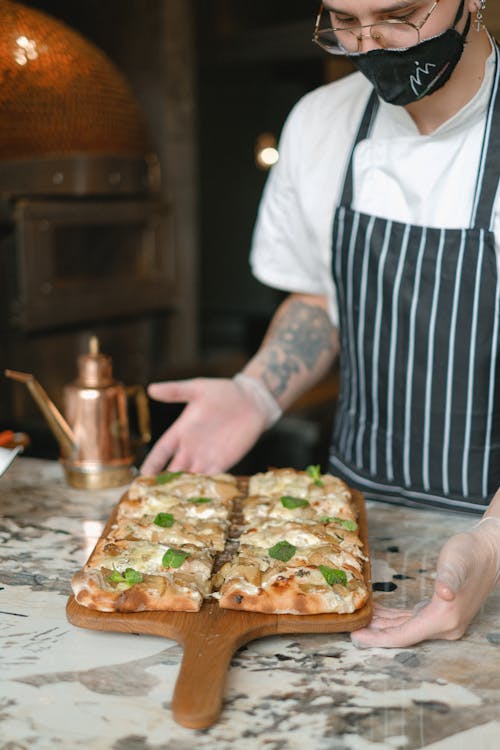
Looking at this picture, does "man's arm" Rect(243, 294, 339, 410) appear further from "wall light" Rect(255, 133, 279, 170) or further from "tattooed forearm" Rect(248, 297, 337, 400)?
"wall light" Rect(255, 133, 279, 170)

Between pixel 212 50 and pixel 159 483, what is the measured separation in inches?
145

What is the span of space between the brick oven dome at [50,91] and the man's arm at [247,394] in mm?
530

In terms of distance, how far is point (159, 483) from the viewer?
1.67 metres

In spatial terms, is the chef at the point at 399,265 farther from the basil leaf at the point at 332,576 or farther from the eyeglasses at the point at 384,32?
the basil leaf at the point at 332,576

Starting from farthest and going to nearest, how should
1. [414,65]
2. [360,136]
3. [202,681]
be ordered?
[360,136] < [414,65] < [202,681]

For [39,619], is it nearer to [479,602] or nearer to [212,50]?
[479,602]

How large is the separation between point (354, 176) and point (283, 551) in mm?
1007

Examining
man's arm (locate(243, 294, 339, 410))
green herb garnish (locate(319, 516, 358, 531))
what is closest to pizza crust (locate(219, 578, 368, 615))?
green herb garnish (locate(319, 516, 358, 531))

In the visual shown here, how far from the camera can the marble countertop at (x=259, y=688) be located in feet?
3.26

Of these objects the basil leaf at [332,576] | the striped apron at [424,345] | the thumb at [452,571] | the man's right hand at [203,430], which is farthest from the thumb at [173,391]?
the thumb at [452,571]

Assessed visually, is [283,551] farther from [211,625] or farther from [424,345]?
[424,345]

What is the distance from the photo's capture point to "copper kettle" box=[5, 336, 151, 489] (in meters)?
1.88

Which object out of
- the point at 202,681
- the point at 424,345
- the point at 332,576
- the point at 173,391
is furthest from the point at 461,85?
the point at 202,681

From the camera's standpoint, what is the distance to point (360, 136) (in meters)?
2.04
